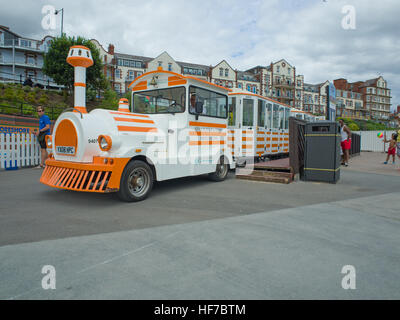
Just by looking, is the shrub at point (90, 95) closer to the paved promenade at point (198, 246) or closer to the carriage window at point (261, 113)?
the carriage window at point (261, 113)

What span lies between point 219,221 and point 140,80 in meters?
4.61

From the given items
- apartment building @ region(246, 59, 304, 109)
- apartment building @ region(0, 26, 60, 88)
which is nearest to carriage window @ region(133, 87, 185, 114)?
apartment building @ region(0, 26, 60, 88)

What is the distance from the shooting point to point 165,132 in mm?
5906

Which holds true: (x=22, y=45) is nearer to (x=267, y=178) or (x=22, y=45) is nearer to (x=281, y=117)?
(x=281, y=117)

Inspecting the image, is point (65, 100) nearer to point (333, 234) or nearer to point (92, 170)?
point (92, 170)

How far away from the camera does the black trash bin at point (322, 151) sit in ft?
24.7

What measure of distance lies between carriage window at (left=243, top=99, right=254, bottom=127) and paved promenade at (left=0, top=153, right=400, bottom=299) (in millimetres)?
5240

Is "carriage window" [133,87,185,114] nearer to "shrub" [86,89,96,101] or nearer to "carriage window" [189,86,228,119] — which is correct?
"carriage window" [189,86,228,119]

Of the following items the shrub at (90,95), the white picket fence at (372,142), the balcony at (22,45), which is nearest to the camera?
the white picket fence at (372,142)

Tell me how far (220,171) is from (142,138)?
3.21 metres

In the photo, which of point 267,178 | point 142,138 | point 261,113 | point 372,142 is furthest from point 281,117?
point 372,142

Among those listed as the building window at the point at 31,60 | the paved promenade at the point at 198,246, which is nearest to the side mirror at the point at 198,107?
the paved promenade at the point at 198,246

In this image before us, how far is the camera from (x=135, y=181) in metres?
5.18

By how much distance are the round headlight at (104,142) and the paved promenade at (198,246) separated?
1025 mm
